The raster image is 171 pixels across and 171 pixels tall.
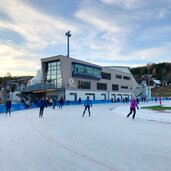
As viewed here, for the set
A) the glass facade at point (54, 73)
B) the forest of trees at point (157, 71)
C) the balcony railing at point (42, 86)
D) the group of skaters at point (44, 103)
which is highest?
the forest of trees at point (157, 71)

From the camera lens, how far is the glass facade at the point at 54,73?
2068 inches

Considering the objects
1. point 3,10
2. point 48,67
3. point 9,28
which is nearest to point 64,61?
point 48,67

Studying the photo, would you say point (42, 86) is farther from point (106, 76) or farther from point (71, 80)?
point (106, 76)

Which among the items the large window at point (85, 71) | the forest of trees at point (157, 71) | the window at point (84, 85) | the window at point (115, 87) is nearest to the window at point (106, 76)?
the large window at point (85, 71)

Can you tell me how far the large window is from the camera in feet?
180

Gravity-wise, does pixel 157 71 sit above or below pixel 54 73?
above

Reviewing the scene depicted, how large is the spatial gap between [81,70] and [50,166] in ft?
173

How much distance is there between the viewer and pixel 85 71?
194 feet

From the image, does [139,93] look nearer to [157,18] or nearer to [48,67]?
[48,67]

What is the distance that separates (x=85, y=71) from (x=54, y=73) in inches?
367

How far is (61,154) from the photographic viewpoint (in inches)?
234

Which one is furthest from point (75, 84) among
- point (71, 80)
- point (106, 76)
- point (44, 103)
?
point (44, 103)

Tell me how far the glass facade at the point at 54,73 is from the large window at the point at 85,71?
3.75 metres

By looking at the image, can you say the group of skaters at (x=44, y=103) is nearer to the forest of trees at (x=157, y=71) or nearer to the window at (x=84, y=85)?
the window at (x=84, y=85)
